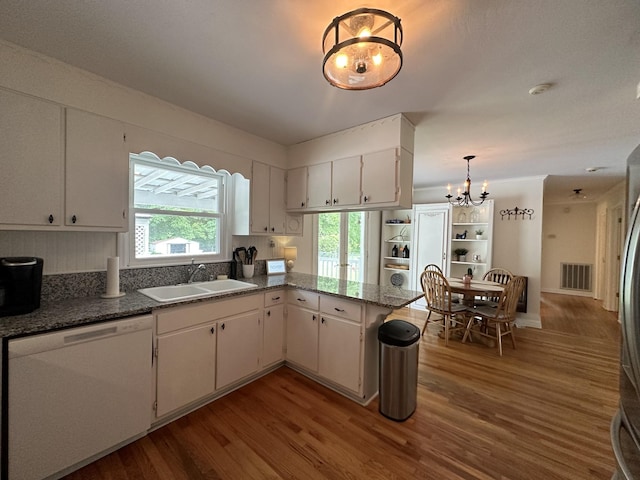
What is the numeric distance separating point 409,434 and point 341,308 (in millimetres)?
1031

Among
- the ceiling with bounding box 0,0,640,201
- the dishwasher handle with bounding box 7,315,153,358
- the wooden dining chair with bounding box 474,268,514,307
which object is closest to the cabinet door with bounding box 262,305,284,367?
the dishwasher handle with bounding box 7,315,153,358

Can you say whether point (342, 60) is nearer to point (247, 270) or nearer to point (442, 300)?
point (247, 270)

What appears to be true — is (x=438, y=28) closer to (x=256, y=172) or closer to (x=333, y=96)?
(x=333, y=96)

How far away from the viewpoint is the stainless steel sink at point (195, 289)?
230 cm

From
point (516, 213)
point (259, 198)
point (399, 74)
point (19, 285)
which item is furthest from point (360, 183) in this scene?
point (516, 213)

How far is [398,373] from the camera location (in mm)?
2096

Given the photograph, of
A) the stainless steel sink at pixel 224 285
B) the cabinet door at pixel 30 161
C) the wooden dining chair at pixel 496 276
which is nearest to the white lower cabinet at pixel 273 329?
the stainless steel sink at pixel 224 285

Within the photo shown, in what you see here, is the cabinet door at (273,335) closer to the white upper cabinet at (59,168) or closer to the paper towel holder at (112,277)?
the paper towel holder at (112,277)

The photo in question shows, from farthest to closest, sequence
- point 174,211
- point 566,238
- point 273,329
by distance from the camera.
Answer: point 566,238, point 273,329, point 174,211

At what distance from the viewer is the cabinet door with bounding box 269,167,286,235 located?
3.14 meters

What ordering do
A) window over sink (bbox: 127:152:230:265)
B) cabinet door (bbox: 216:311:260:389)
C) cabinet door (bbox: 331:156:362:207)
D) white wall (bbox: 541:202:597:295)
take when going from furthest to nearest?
1. white wall (bbox: 541:202:597:295)
2. cabinet door (bbox: 331:156:362:207)
3. window over sink (bbox: 127:152:230:265)
4. cabinet door (bbox: 216:311:260:389)

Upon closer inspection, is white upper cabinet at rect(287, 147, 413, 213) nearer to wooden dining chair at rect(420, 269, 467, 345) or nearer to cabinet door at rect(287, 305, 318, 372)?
cabinet door at rect(287, 305, 318, 372)

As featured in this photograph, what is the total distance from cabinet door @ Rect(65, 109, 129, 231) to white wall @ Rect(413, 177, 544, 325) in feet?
18.3

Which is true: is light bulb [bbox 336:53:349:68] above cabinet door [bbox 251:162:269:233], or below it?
above
